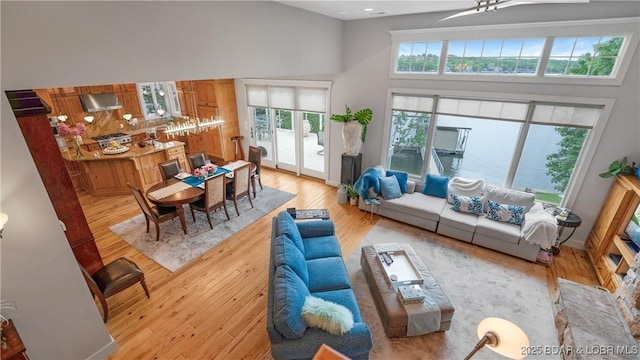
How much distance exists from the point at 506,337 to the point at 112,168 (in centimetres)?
735

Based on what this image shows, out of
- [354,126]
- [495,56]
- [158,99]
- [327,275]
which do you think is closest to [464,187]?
[495,56]

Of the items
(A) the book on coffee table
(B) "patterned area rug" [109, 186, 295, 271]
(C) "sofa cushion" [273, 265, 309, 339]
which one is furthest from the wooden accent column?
(A) the book on coffee table

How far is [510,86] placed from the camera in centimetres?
437

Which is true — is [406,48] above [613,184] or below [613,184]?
above

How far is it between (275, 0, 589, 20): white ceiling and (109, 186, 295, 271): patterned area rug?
12.2 feet

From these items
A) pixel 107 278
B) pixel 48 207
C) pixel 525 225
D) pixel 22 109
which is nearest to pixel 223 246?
pixel 107 278

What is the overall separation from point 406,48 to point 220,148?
215 inches

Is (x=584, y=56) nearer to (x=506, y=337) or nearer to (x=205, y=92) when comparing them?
(x=506, y=337)

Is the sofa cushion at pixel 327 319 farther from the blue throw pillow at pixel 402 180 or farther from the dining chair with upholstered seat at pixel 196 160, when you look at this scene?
the dining chair with upholstered seat at pixel 196 160

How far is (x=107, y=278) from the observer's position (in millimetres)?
3270

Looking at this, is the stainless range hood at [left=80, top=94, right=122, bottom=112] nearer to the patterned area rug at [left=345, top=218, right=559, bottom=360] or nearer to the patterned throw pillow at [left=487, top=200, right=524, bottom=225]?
the patterned area rug at [left=345, top=218, right=559, bottom=360]

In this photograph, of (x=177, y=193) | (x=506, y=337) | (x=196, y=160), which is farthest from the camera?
(x=196, y=160)

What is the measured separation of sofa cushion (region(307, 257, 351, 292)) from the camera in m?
3.10

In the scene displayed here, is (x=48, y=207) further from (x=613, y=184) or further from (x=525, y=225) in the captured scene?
(x=613, y=184)
